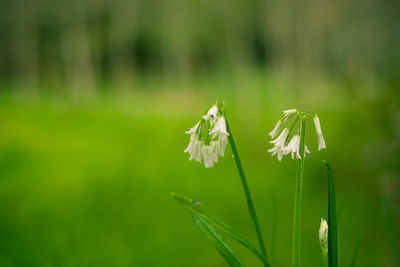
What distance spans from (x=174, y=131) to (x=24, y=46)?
Result: 14.0m

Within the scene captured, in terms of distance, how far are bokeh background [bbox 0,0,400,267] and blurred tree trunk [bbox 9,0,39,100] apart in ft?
0.32

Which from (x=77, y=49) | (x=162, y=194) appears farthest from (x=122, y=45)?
(x=162, y=194)

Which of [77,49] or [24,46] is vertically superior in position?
[24,46]

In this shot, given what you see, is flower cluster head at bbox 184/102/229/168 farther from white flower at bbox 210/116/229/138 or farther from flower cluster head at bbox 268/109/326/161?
flower cluster head at bbox 268/109/326/161

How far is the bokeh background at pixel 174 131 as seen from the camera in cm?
308

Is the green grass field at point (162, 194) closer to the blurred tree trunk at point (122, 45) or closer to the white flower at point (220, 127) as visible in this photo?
the white flower at point (220, 127)

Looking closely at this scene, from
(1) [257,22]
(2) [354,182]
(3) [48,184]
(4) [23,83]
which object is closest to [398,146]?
(2) [354,182]

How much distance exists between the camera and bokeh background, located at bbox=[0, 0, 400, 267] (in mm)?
3080

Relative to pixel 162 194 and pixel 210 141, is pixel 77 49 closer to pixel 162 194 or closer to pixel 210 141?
pixel 162 194

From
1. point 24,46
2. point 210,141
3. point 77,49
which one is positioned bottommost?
point 210,141

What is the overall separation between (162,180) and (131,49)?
17.4 metres

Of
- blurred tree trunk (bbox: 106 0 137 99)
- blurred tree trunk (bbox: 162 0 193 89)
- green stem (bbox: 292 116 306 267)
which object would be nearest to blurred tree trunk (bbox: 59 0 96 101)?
blurred tree trunk (bbox: 106 0 137 99)

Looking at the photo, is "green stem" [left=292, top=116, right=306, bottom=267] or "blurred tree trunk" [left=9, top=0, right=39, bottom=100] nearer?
"green stem" [left=292, top=116, right=306, bottom=267]

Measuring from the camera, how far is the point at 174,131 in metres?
9.66
